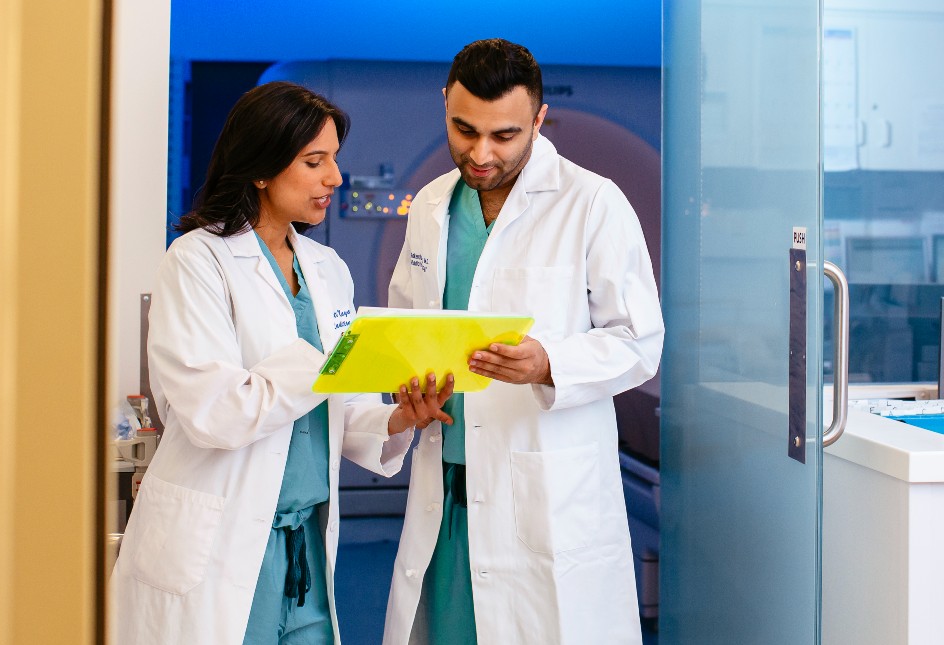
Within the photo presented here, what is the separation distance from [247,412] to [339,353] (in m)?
0.22

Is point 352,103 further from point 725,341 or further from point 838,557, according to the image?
point 838,557

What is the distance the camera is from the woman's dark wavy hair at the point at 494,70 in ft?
6.56

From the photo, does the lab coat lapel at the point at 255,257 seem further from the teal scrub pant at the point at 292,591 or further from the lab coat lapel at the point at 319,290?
the teal scrub pant at the point at 292,591

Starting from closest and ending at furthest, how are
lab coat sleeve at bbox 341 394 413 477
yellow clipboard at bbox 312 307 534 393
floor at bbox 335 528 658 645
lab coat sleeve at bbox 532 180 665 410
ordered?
yellow clipboard at bbox 312 307 534 393, lab coat sleeve at bbox 532 180 665 410, lab coat sleeve at bbox 341 394 413 477, floor at bbox 335 528 658 645

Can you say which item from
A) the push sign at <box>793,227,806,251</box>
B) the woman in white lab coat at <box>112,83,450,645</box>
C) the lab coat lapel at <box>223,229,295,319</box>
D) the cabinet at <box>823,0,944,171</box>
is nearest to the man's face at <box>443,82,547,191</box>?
the woman in white lab coat at <box>112,83,450,645</box>

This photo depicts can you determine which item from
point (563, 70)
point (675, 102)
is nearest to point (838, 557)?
point (675, 102)

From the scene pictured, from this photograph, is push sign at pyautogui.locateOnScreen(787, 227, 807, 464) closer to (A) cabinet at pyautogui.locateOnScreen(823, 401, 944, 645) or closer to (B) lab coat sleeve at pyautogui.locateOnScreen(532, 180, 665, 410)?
(A) cabinet at pyautogui.locateOnScreen(823, 401, 944, 645)

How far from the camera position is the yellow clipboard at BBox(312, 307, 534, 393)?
1594mm

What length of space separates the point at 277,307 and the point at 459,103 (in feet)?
1.85

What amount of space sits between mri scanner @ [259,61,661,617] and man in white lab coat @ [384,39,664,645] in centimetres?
154

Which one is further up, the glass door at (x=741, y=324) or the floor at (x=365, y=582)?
the glass door at (x=741, y=324)

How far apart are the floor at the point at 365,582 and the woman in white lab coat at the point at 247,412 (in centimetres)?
166

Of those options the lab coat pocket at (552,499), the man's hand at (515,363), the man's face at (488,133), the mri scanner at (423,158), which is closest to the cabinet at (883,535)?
the lab coat pocket at (552,499)

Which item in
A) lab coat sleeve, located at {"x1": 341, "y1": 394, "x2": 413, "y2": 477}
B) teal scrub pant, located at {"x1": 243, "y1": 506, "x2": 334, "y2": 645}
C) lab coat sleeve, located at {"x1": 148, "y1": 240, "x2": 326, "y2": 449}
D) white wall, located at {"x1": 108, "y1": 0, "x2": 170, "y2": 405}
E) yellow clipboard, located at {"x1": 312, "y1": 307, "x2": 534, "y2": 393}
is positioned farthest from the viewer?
white wall, located at {"x1": 108, "y1": 0, "x2": 170, "y2": 405}
